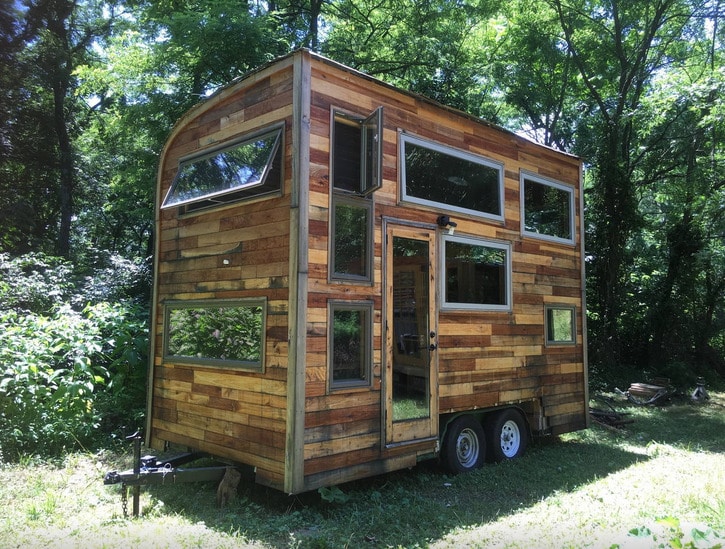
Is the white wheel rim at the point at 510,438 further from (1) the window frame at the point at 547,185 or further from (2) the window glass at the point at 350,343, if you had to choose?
(2) the window glass at the point at 350,343

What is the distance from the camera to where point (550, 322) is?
752 cm

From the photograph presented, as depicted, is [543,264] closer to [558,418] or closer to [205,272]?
[558,418]

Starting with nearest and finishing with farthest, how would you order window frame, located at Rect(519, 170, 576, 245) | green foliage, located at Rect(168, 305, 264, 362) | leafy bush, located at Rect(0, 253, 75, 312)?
green foliage, located at Rect(168, 305, 264, 362) → window frame, located at Rect(519, 170, 576, 245) → leafy bush, located at Rect(0, 253, 75, 312)

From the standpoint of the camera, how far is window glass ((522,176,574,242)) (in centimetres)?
731

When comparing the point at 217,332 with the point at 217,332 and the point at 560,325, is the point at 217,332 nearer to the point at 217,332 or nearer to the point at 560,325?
the point at 217,332

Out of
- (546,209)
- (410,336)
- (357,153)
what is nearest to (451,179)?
(357,153)

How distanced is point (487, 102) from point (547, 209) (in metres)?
10.1

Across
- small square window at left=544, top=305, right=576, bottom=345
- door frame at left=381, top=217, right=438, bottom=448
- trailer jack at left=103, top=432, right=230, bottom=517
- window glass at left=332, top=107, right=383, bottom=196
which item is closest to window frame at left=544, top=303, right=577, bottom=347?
small square window at left=544, top=305, right=576, bottom=345

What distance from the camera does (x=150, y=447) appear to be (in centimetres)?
612

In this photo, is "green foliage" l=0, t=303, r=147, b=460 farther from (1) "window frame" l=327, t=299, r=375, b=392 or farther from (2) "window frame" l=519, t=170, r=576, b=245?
(2) "window frame" l=519, t=170, r=576, b=245

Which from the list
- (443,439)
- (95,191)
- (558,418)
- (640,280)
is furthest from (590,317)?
(95,191)

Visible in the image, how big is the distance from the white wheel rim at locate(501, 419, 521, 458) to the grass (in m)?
0.17

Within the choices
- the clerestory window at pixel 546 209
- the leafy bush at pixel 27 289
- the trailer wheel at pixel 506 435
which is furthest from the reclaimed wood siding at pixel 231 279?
the clerestory window at pixel 546 209

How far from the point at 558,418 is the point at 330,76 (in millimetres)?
5412
